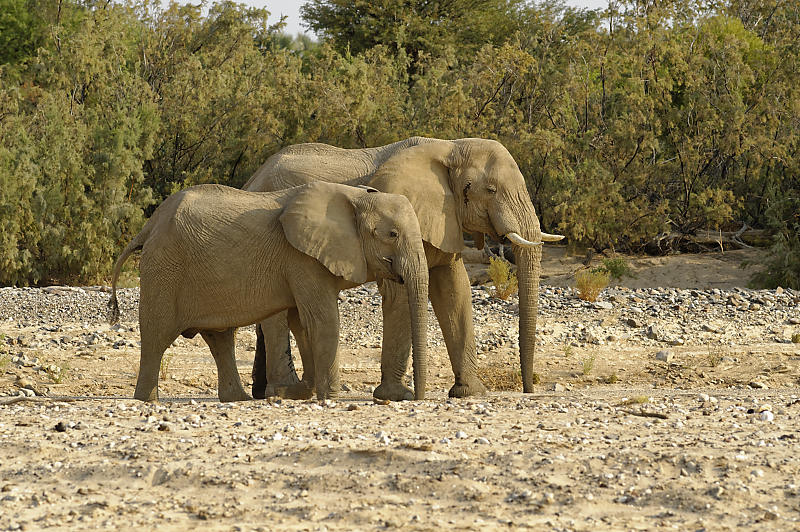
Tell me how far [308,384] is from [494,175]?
2.47 metres

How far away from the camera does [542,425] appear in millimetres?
8289

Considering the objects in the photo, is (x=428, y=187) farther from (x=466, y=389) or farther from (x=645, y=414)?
(x=645, y=414)

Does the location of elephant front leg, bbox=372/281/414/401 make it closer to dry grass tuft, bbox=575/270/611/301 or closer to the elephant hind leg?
the elephant hind leg

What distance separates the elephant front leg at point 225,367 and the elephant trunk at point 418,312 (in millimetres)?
1690

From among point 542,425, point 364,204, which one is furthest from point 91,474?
point 364,204

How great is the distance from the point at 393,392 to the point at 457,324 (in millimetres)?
895

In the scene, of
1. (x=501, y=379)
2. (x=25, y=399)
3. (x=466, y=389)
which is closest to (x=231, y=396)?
(x=25, y=399)

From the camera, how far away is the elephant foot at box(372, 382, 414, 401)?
35.6 feet

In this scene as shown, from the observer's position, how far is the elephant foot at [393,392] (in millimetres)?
10852

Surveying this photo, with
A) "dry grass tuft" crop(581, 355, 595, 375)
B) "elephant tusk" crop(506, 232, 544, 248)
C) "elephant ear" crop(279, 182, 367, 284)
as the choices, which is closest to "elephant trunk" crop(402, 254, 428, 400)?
"elephant ear" crop(279, 182, 367, 284)

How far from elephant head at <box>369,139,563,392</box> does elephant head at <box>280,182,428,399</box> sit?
735 millimetres

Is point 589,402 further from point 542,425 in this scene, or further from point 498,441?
point 498,441

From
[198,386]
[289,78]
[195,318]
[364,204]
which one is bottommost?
[198,386]

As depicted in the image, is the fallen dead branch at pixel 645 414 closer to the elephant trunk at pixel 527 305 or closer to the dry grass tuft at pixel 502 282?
the elephant trunk at pixel 527 305
